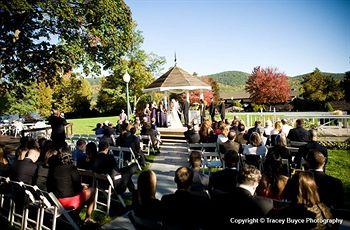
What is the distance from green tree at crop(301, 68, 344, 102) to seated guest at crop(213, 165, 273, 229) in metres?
55.2

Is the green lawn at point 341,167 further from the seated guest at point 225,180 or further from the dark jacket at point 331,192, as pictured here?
the seated guest at point 225,180

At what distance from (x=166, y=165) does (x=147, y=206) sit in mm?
6755

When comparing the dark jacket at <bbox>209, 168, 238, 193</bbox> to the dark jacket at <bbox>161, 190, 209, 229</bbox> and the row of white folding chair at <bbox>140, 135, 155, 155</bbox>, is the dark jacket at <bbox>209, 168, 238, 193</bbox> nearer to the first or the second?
the dark jacket at <bbox>161, 190, 209, 229</bbox>

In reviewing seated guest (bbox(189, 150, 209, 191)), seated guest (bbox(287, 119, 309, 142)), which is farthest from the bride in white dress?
seated guest (bbox(189, 150, 209, 191))

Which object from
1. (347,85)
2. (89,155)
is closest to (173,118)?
(89,155)

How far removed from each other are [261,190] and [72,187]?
3.22 metres

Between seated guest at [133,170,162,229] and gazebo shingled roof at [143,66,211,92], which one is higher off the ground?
gazebo shingled roof at [143,66,211,92]

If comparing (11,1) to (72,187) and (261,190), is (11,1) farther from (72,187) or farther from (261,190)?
(261,190)

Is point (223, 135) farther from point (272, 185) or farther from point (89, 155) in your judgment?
point (272, 185)

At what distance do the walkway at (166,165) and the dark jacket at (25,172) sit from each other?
1.75 m

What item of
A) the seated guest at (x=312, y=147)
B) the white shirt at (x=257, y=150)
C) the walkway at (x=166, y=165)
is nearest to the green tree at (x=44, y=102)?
the walkway at (x=166, y=165)

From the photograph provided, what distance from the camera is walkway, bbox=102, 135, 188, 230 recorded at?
17.9 ft

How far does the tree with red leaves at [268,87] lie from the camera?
5369 centimetres

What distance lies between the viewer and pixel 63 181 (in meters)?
4.97
